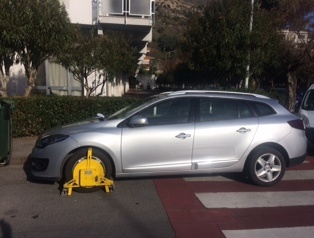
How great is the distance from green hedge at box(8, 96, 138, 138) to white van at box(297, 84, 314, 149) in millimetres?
4652

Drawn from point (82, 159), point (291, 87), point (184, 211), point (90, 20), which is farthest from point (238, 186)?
point (291, 87)

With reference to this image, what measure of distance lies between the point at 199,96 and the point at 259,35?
705 centimetres

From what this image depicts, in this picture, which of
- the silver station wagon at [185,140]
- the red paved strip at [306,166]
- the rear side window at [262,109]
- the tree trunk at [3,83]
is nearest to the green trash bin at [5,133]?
the silver station wagon at [185,140]

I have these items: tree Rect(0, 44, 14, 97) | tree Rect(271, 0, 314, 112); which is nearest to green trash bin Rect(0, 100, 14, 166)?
tree Rect(0, 44, 14, 97)

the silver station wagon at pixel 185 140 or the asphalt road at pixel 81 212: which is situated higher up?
the silver station wagon at pixel 185 140

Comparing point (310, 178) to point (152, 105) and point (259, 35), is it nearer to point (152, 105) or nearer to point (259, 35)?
point (152, 105)

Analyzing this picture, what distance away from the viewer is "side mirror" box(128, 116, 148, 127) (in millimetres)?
5684

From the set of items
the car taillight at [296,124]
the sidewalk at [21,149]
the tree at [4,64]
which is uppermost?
the tree at [4,64]

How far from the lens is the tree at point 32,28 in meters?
9.06

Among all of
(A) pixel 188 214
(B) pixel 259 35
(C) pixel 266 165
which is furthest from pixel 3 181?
(B) pixel 259 35

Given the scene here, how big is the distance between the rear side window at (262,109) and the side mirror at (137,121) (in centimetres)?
185

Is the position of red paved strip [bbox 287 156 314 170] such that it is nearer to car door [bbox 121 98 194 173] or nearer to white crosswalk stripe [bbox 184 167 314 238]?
white crosswalk stripe [bbox 184 167 314 238]

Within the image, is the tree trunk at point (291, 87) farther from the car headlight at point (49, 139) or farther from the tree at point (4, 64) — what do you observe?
the car headlight at point (49, 139)

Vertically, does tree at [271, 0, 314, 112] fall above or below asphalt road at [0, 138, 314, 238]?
above
